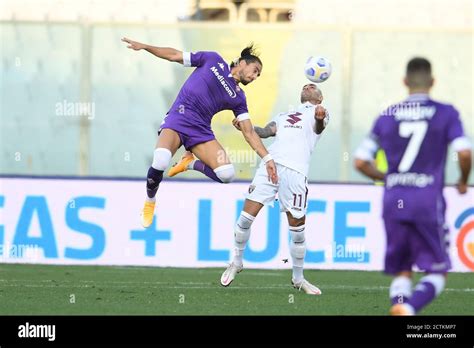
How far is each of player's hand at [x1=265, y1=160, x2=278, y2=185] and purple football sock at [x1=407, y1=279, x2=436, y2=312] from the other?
3798 millimetres

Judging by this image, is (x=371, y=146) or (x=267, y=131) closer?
(x=371, y=146)

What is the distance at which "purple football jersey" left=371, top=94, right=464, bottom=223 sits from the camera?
7938 mm

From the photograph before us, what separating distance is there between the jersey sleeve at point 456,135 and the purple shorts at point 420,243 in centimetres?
53

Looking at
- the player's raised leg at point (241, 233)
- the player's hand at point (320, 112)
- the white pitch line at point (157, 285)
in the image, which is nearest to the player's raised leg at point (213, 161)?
the player's raised leg at point (241, 233)

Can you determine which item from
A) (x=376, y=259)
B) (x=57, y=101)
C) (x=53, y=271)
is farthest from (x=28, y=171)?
(x=376, y=259)

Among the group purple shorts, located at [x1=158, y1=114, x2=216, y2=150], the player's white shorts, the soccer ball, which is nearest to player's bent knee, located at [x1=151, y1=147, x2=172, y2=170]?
purple shorts, located at [x1=158, y1=114, x2=216, y2=150]

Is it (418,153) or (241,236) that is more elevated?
(418,153)

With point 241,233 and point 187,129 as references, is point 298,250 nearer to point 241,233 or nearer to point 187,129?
point 241,233

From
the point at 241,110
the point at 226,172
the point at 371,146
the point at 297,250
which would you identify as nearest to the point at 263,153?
the point at 226,172

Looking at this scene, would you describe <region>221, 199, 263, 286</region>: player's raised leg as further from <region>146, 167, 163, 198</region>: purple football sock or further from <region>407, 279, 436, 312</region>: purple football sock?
<region>407, 279, 436, 312</region>: purple football sock

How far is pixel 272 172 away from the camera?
1173 centimetres

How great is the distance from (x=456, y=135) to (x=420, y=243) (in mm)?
743

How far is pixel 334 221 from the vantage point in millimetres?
16297
